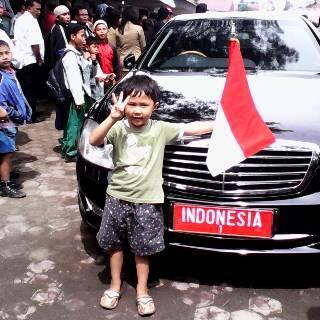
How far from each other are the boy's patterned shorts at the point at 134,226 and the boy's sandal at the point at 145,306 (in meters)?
0.24

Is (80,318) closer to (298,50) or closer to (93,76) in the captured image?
(298,50)

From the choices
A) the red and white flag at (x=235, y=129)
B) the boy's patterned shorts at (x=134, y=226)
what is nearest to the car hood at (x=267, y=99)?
the red and white flag at (x=235, y=129)

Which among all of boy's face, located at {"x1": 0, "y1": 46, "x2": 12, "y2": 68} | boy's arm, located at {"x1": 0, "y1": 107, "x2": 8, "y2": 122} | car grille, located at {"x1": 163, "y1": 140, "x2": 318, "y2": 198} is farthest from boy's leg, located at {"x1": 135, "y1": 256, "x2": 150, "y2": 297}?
boy's face, located at {"x1": 0, "y1": 46, "x2": 12, "y2": 68}

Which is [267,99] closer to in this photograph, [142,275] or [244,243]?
[244,243]

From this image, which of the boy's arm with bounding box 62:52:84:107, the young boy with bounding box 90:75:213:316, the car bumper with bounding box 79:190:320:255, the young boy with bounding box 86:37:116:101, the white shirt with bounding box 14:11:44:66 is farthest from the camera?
the white shirt with bounding box 14:11:44:66

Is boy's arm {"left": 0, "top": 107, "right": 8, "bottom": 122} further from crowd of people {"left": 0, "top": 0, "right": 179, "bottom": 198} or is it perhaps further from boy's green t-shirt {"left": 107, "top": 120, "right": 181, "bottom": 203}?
boy's green t-shirt {"left": 107, "top": 120, "right": 181, "bottom": 203}

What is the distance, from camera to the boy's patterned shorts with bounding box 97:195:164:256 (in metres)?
2.25

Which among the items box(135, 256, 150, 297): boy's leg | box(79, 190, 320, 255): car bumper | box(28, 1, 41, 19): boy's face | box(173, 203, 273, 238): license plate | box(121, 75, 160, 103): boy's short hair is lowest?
box(135, 256, 150, 297): boy's leg

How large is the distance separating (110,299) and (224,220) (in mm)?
749

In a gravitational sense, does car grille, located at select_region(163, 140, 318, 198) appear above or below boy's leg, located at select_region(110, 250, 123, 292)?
above

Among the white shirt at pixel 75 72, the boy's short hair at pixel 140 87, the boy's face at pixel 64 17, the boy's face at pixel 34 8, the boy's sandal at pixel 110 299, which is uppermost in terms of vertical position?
the boy's face at pixel 34 8

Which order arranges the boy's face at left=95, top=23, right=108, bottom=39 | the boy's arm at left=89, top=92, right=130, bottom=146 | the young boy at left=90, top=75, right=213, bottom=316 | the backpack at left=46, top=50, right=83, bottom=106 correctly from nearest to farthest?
the boy's arm at left=89, top=92, right=130, bottom=146, the young boy at left=90, top=75, right=213, bottom=316, the backpack at left=46, top=50, right=83, bottom=106, the boy's face at left=95, top=23, right=108, bottom=39

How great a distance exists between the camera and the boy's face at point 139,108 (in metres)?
2.13

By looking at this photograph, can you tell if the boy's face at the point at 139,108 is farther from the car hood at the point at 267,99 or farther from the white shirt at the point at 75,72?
the white shirt at the point at 75,72
